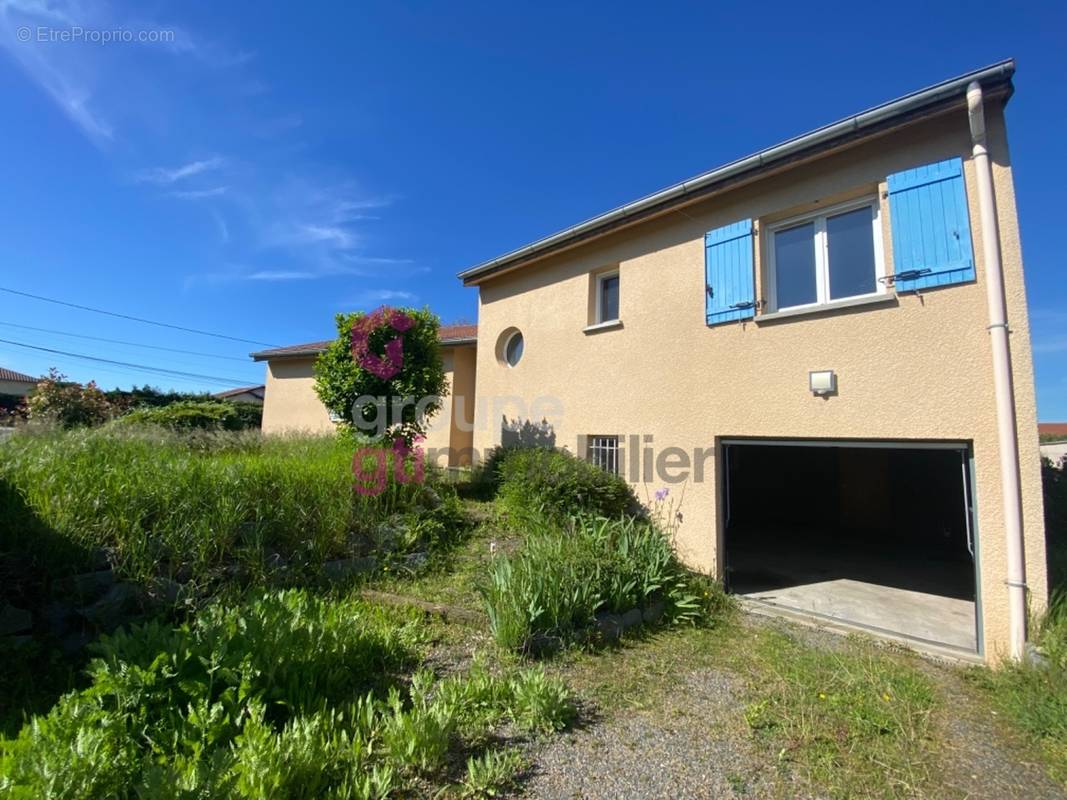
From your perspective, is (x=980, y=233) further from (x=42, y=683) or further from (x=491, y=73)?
(x=42, y=683)

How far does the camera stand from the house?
475cm

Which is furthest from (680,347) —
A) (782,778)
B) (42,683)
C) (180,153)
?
(180,153)

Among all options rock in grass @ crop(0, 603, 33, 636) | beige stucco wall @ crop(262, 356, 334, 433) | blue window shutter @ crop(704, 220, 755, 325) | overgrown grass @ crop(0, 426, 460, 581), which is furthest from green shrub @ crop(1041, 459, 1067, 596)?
beige stucco wall @ crop(262, 356, 334, 433)

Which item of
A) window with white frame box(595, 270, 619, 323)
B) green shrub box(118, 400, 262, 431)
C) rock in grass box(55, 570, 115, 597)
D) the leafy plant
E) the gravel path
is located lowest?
the gravel path

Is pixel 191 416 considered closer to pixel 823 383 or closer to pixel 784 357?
pixel 784 357

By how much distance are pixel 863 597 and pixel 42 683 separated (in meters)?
9.07

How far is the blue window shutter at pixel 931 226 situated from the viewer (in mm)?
5035

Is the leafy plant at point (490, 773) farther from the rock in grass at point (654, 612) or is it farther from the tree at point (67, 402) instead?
the tree at point (67, 402)

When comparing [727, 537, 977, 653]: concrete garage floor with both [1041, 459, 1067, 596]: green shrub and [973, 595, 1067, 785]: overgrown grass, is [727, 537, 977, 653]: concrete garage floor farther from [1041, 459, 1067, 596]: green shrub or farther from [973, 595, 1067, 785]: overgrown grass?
[1041, 459, 1067, 596]: green shrub

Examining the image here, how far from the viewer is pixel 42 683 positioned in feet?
11.9

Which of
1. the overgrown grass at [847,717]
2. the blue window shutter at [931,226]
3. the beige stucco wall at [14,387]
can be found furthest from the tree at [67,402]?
the beige stucco wall at [14,387]

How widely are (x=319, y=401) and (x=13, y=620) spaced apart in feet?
31.5

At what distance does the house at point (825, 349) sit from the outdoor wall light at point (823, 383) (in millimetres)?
29

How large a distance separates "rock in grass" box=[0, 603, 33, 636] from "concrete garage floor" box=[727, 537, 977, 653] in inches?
308
